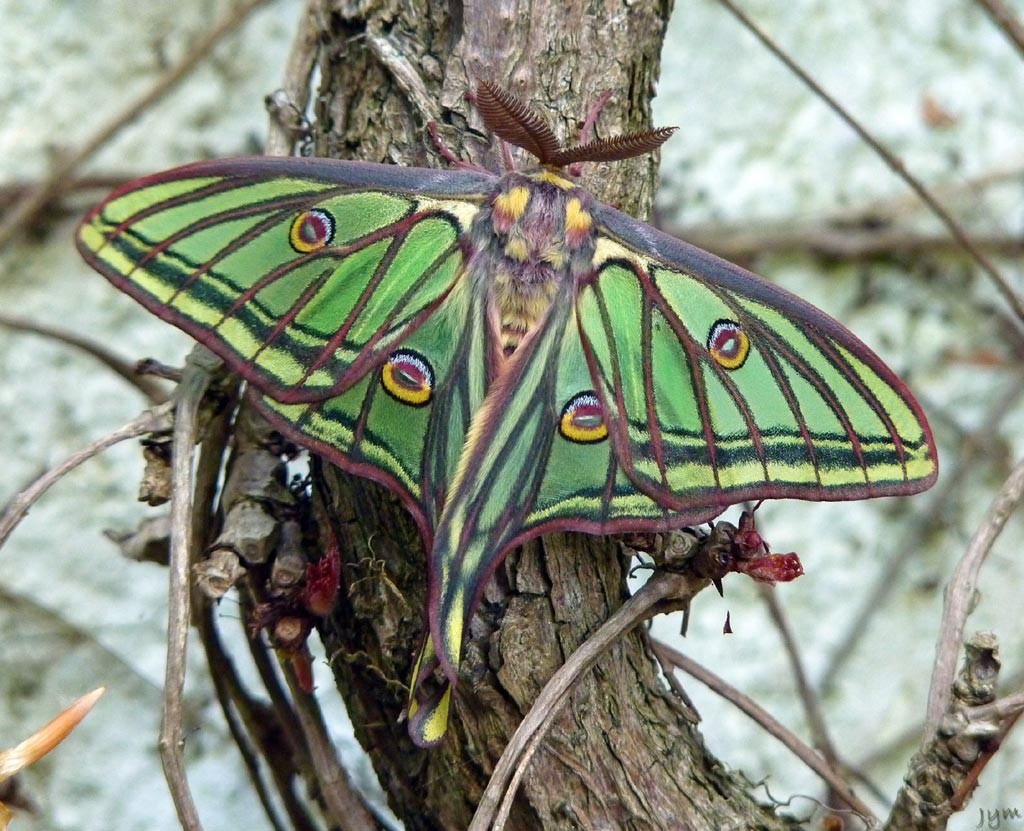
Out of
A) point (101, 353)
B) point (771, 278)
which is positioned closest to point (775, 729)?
point (101, 353)

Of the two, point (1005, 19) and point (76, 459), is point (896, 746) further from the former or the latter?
point (76, 459)

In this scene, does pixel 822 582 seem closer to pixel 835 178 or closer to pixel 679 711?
pixel 835 178

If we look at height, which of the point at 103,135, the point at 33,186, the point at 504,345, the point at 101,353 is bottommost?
the point at 101,353

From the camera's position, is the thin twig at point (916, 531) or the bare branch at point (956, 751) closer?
the bare branch at point (956, 751)

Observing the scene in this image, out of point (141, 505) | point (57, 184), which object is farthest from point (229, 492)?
point (57, 184)

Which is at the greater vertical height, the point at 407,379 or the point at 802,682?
the point at 407,379

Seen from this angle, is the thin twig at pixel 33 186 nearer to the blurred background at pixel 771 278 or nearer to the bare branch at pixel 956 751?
the blurred background at pixel 771 278

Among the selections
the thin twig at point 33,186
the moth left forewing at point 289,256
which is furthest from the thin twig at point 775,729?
the thin twig at point 33,186
